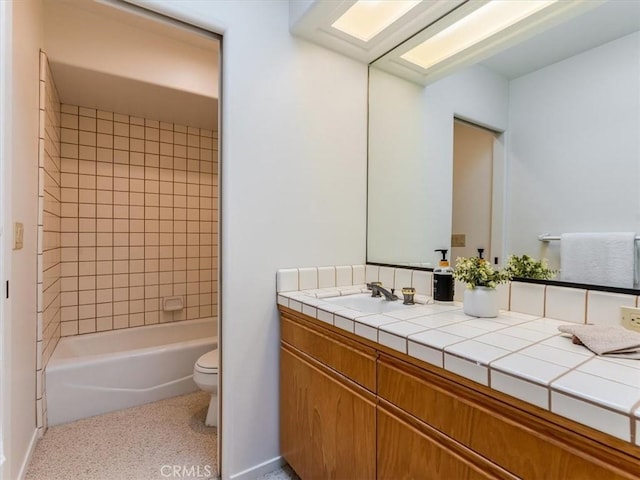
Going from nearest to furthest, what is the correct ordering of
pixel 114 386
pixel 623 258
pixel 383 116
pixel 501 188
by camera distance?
pixel 623 258 → pixel 501 188 → pixel 383 116 → pixel 114 386

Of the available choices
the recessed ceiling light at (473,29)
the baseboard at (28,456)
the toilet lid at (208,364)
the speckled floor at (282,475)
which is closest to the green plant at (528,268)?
the recessed ceiling light at (473,29)

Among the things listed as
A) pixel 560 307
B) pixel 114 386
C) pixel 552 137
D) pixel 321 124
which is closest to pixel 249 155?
pixel 321 124

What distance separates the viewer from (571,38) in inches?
45.5

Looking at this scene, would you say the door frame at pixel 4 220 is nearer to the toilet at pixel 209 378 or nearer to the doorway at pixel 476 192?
the toilet at pixel 209 378

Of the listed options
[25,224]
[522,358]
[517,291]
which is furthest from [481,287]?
[25,224]

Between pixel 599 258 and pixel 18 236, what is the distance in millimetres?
2279

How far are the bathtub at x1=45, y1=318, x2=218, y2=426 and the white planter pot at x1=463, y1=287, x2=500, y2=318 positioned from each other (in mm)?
2033

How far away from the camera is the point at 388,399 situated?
3.28 ft

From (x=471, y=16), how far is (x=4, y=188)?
1.98 metres

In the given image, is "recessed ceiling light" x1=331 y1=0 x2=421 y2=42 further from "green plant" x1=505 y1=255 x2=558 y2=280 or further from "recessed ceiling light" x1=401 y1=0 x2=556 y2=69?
"green plant" x1=505 y1=255 x2=558 y2=280

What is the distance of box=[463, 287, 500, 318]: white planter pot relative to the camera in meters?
1.14

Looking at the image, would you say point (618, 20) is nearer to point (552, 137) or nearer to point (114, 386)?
point (552, 137)

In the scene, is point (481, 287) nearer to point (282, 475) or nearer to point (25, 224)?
point (282, 475)

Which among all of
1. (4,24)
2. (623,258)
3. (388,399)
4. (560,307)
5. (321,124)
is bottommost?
(388,399)
